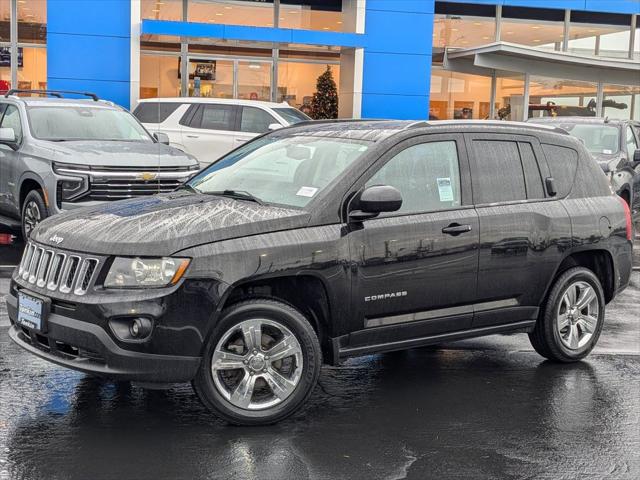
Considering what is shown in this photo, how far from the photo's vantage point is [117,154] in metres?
11.3

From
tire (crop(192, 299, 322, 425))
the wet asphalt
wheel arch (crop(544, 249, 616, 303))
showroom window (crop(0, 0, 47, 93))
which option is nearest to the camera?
the wet asphalt

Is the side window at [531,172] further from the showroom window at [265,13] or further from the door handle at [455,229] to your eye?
the showroom window at [265,13]

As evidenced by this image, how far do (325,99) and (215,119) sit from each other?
9.02m

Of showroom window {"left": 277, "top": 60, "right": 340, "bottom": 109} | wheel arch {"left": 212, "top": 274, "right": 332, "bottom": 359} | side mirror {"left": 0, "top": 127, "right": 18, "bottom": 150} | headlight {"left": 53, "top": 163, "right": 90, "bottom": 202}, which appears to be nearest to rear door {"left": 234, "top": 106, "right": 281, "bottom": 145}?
side mirror {"left": 0, "top": 127, "right": 18, "bottom": 150}

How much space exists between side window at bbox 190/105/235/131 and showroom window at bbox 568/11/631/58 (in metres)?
15.5

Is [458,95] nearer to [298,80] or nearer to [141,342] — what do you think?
[298,80]

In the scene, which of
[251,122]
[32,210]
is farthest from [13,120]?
[251,122]

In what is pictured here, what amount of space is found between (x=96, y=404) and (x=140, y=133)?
304 inches

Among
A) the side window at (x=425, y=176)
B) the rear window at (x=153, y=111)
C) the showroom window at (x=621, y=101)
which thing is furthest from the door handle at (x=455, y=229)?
the showroom window at (x=621, y=101)

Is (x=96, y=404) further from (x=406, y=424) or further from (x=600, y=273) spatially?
(x=600, y=273)

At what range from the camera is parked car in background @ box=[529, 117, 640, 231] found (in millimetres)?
15789

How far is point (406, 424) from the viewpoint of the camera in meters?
5.46

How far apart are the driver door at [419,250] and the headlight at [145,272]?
3.70 ft

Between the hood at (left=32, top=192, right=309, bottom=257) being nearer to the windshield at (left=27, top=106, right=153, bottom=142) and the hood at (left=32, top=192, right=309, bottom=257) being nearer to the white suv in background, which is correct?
the windshield at (left=27, top=106, right=153, bottom=142)
